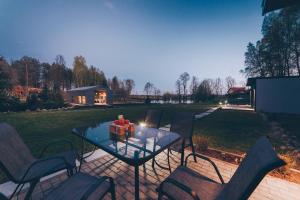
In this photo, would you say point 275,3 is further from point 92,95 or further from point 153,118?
point 92,95

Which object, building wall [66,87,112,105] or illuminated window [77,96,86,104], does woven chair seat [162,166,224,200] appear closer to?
building wall [66,87,112,105]

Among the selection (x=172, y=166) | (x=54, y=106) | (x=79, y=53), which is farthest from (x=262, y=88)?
(x=79, y=53)

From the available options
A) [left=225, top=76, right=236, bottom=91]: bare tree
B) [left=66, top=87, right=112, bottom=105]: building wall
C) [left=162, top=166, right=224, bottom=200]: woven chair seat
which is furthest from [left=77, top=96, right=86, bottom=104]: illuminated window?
[left=225, top=76, right=236, bottom=91]: bare tree

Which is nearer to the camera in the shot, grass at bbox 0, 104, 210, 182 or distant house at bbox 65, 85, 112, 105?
grass at bbox 0, 104, 210, 182

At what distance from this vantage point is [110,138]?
282cm

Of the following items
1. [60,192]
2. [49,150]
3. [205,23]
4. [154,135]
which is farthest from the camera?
[205,23]

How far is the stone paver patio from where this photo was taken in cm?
249

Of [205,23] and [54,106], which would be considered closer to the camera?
[205,23]

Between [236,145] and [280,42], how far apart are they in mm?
23179

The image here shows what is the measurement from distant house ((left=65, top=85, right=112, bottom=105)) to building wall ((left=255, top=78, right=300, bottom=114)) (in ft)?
76.2

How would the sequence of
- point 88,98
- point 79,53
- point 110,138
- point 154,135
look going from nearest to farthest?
point 110,138 < point 154,135 < point 88,98 < point 79,53

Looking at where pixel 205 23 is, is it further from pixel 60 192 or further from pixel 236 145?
pixel 60 192

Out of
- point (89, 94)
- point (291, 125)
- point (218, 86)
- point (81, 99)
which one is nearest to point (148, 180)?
point (291, 125)

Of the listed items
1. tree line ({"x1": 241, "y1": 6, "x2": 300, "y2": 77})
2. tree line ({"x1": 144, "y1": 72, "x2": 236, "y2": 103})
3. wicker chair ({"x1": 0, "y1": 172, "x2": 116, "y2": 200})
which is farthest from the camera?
tree line ({"x1": 144, "y1": 72, "x2": 236, "y2": 103})
